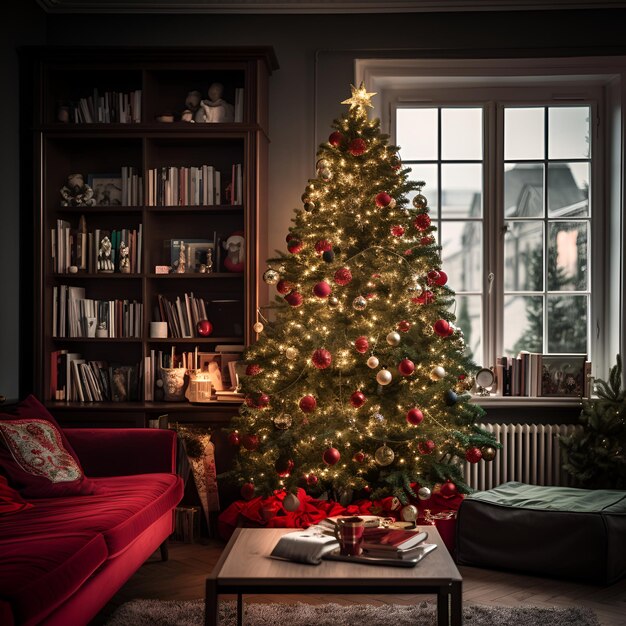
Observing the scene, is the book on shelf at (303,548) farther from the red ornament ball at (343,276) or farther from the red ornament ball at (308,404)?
the red ornament ball at (343,276)

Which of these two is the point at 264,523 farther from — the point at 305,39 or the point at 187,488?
the point at 305,39

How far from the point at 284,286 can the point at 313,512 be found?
45.1 inches

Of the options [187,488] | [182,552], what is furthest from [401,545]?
[187,488]

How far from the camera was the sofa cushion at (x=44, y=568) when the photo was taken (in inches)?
83.0

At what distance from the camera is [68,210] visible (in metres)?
4.67

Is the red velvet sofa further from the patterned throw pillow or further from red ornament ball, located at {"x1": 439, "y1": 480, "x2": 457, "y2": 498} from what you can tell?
red ornament ball, located at {"x1": 439, "y1": 480, "x2": 457, "y2": 498}

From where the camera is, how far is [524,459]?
475cm

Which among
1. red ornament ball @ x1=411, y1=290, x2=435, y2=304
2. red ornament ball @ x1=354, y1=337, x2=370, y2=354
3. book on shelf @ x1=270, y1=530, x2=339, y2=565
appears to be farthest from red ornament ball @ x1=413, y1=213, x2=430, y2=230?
book on shelf @ x1=270, y1=530, x2=339, y2=565

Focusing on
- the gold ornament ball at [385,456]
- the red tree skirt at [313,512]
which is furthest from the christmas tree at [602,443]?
the gold ornament ball at [385,456]

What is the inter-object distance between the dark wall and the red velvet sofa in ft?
5.33

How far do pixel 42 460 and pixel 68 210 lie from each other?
1.87m

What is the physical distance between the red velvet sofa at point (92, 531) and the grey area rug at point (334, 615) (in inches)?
6.5

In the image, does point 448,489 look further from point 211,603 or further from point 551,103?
point 551,103

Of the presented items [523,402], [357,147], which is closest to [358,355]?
[357,147]
